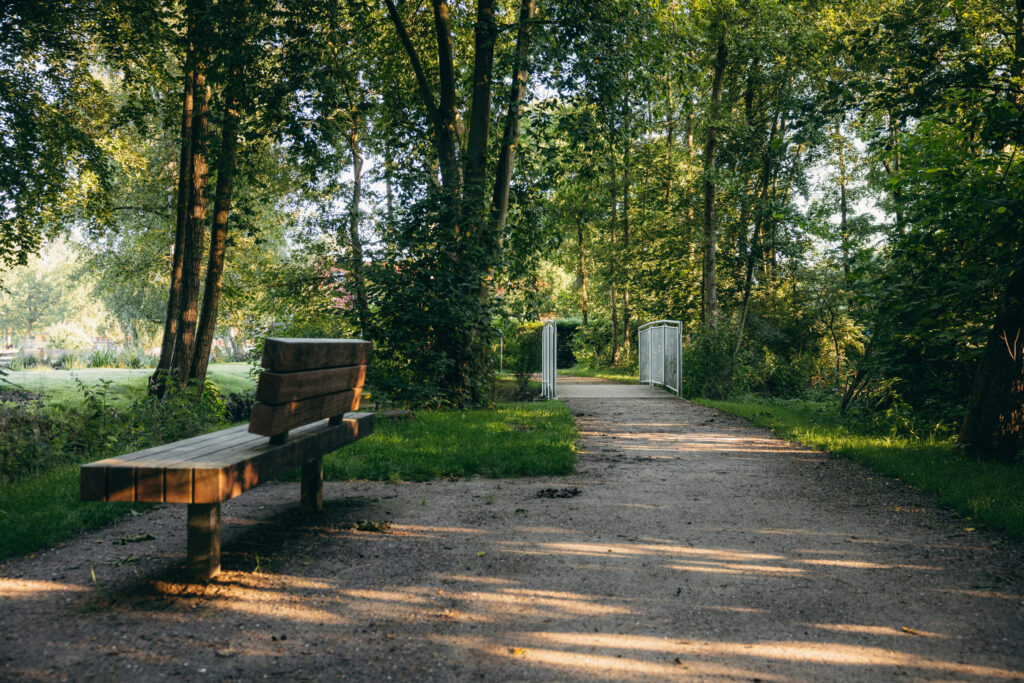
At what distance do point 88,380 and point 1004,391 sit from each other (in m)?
16.6

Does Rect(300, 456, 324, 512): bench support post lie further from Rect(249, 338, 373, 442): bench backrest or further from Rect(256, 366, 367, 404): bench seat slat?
Rect(256, 366, 367, 404): bench seat slat

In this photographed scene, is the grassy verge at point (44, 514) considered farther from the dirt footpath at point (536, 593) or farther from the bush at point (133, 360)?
the bush at point (133, 360)

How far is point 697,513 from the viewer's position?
4875 millimetres

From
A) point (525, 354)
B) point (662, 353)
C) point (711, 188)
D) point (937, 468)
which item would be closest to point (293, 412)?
point (937, 468)

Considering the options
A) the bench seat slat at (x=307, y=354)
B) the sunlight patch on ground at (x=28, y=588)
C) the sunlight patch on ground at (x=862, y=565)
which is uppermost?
the bench seat slat at (x=307, y=354)

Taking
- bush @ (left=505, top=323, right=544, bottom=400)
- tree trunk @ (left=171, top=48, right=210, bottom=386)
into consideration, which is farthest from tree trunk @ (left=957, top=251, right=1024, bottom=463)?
tree trunk @ (left=171, top=48, right=210, bottom=386)

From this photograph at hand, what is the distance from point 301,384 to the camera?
370 cm

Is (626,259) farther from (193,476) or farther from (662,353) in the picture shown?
(193,476)

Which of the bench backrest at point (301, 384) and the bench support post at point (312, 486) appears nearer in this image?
the bench backrest at point (301, 384)

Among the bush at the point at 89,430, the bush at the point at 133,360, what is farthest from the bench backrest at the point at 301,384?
the bush at the point at 133,360

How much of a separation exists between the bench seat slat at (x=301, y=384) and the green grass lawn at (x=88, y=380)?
596cm

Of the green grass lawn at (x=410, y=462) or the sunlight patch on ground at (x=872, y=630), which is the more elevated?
the green grass lawn at (x=410, y=462)

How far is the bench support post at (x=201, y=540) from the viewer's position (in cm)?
329

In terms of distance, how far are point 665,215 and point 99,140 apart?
1683 cm
